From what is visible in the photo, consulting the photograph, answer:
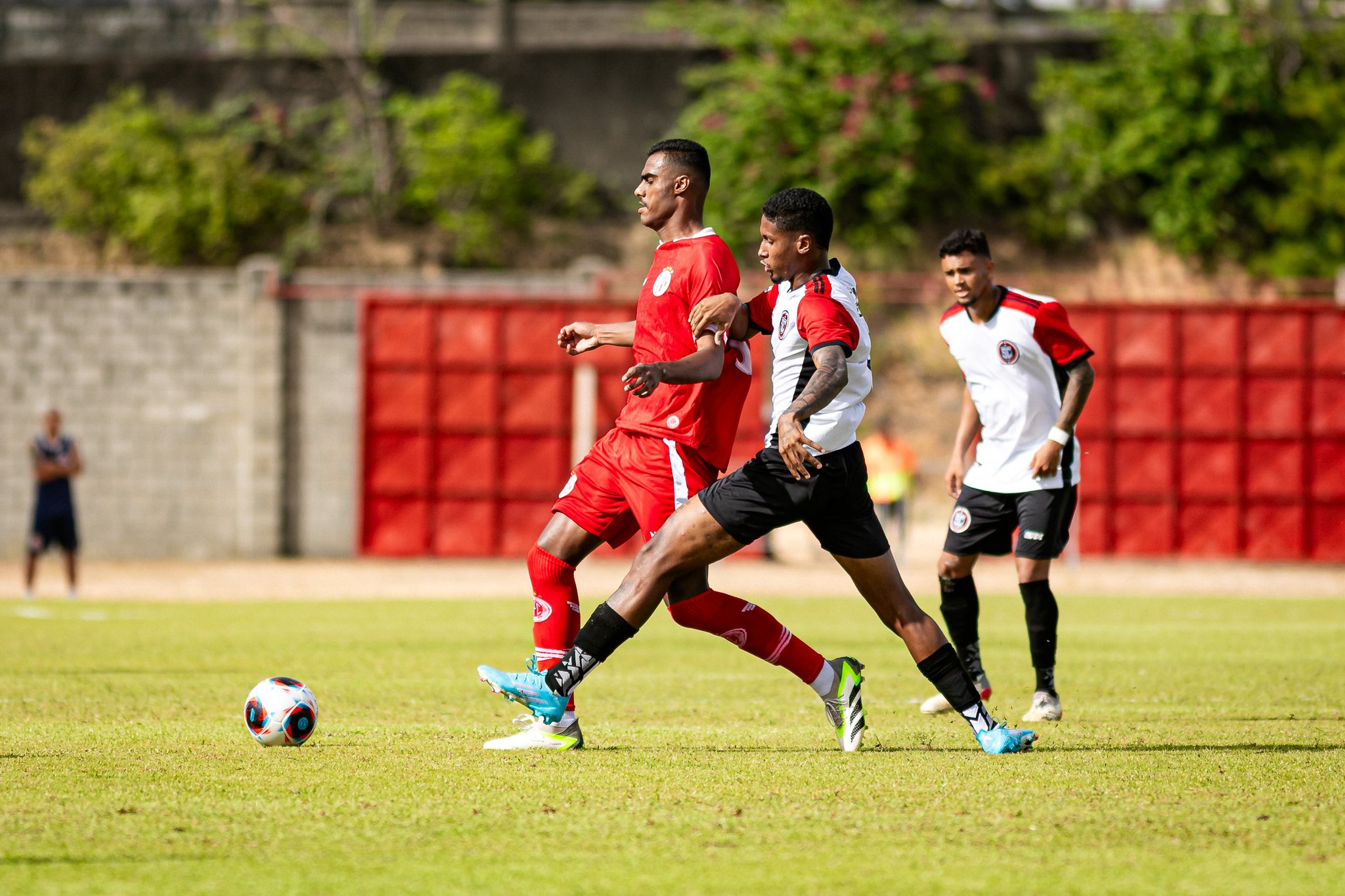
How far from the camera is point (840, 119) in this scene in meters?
28.2

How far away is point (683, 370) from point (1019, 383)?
2.68m

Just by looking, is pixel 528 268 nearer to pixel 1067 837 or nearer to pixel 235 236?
pixel 235 236

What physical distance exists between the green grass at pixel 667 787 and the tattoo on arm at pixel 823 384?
1310mm

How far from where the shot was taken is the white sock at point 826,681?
626 cm

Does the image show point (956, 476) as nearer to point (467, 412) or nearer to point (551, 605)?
point (551, 605)

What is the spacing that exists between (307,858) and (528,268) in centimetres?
2629

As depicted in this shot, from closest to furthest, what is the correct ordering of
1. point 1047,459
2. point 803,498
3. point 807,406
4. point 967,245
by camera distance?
point 807,406, point 803,498, point 1047,459, point 967,245

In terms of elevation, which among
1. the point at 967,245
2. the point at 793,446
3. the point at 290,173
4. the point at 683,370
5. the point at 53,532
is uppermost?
the point at 290,173

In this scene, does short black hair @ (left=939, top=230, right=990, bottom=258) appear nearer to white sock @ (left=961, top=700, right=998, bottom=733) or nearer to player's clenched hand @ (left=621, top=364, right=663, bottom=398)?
white sock @ (left=961, top=700, right=998, bottom=733)

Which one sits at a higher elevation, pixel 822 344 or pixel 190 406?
pixel 822 344

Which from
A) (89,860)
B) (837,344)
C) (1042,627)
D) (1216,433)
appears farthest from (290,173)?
(89,860)

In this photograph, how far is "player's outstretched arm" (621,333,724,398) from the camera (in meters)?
5.49

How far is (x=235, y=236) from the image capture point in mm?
29141

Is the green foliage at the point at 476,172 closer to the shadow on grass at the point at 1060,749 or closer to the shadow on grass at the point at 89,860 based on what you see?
the shadow on grass at the point at 1060,749
